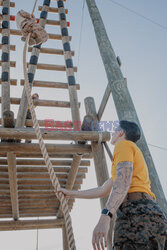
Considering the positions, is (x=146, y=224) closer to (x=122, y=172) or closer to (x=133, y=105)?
(x=122, y=172)

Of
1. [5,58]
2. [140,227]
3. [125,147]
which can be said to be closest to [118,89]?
[125,147]

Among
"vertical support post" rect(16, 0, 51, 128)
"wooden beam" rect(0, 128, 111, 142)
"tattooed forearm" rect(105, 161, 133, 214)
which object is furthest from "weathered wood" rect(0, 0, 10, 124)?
"tattooed forearm" rect(105, 161, 133, 214)

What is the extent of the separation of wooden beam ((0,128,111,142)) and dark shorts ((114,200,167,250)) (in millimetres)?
2422

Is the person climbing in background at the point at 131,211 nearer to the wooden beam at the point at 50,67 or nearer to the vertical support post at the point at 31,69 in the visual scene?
the vertical support post at the point at 31,69

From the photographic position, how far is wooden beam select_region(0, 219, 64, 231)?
639 centimetres

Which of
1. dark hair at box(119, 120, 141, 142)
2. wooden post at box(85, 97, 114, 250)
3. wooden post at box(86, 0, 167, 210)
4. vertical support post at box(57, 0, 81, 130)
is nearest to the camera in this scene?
dark hair at box(119, 120, 141, 142)

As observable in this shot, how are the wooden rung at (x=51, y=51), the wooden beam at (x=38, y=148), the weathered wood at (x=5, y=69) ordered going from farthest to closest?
the wooden rung at (x=51, y=51)
the weathered wood at (x=5, y=69)
the wooden beam at (x=38, y=148)

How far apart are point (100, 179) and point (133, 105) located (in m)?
1.38

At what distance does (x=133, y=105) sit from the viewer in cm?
284

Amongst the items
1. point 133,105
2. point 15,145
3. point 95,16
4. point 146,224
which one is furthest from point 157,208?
point 95,16

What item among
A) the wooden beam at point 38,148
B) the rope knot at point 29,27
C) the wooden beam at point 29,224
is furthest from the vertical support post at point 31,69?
the wooden beam at point 29,224

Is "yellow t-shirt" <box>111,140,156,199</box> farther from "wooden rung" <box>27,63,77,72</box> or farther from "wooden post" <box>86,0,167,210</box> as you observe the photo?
"wooden rung" <box>27,63,77,72</box>

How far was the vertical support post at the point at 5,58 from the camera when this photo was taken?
421 cm

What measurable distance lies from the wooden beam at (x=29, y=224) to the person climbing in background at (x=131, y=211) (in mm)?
5578
